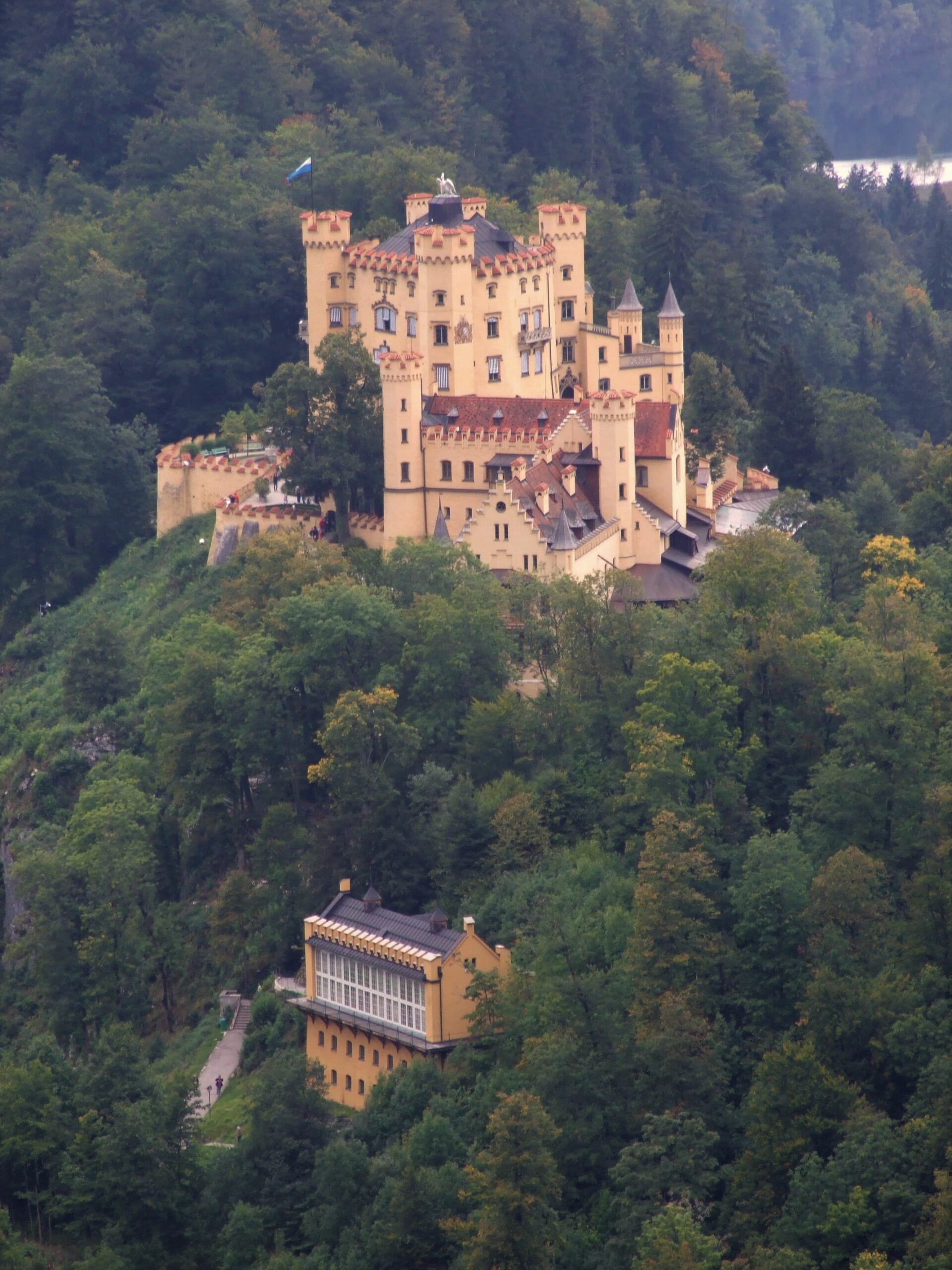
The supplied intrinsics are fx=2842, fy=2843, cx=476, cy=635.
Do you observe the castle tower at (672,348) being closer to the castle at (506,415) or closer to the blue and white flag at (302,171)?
the castle at (506,415)

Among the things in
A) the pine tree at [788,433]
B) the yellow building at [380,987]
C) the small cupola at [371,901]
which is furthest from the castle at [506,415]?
the yellow building at [380,987]

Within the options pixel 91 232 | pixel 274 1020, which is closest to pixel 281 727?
pixel 274 1020

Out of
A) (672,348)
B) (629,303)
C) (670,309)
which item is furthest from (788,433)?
(629,303)

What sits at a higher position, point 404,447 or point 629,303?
point 629,303

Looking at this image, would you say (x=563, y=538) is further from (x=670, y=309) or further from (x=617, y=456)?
(x=670, y=309)

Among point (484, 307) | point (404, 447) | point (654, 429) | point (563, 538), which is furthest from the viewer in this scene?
point (484, 307)

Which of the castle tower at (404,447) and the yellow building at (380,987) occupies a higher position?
the castle tower at (404,447)

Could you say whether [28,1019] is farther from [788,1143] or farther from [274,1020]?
[788,1143]
